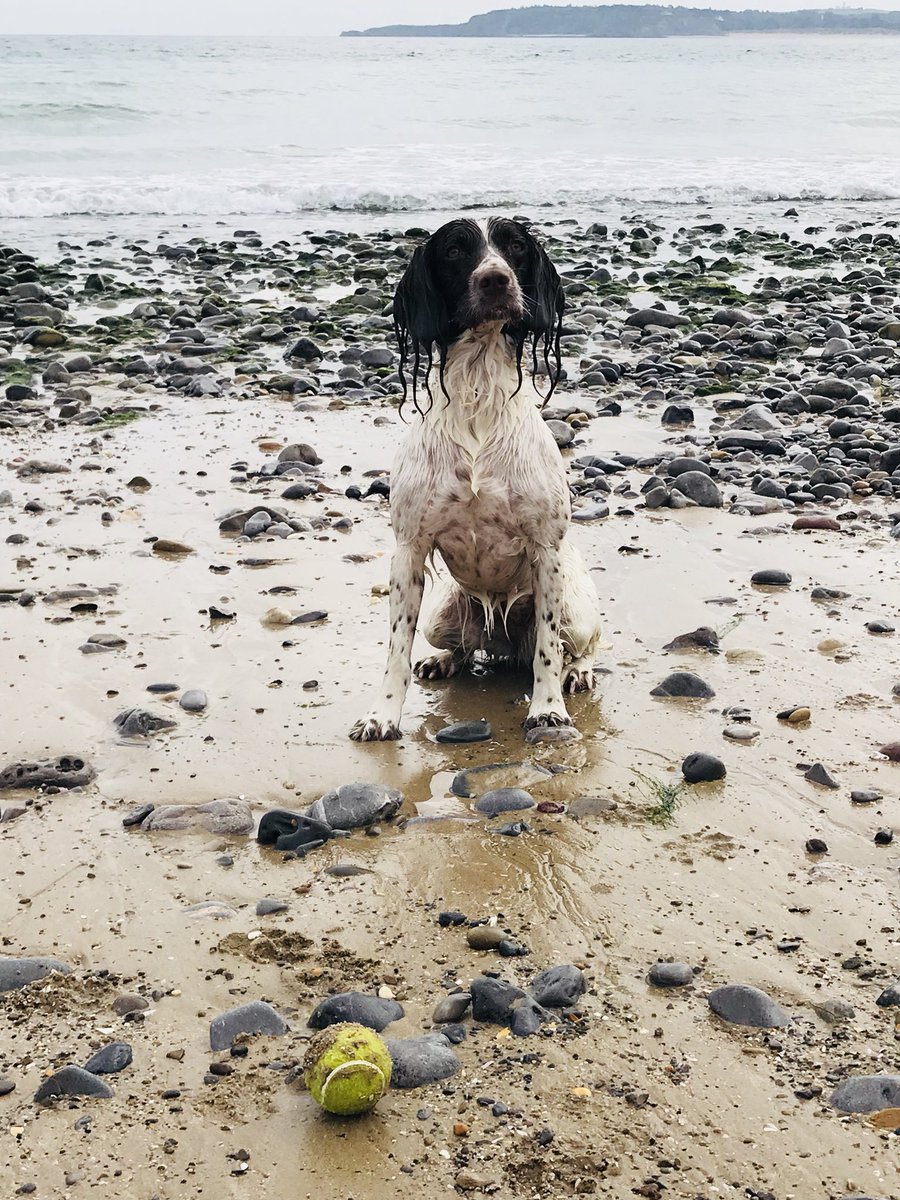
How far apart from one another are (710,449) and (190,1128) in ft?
20.6

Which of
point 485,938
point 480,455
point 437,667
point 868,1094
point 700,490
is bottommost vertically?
point 437,667

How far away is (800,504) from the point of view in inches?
280

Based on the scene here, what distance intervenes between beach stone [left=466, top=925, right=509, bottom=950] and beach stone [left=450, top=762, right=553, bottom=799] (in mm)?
914

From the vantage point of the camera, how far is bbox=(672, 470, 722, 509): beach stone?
280 inches

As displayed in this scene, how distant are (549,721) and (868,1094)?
87.8 inches

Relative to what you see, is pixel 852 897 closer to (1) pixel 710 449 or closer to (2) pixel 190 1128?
(2) pixel 190 1128

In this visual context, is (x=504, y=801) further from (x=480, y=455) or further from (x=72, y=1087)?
(x=72, y=1087)

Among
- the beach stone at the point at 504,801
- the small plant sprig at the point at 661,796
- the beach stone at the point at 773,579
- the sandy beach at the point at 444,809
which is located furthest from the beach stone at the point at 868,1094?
the beach stone at the point at 773,579

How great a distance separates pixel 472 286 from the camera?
4500mm

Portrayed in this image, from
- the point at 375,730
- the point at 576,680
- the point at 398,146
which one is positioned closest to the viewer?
the point at 375,730

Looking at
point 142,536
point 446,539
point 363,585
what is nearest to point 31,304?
point 142,536

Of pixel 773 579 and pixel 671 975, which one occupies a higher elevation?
pixel 671 975

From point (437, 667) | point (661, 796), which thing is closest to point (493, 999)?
point (661, 796)

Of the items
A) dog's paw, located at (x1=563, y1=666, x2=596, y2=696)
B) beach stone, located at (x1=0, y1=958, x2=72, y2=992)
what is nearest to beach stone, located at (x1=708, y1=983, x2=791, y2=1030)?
beach stone, located at (x1=0, y1=958, x2=72, y2=992)
